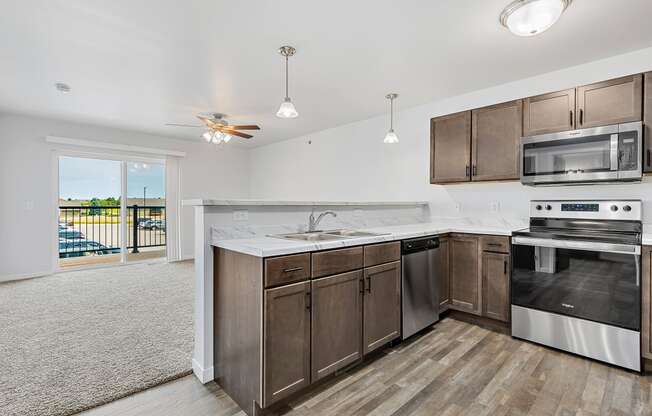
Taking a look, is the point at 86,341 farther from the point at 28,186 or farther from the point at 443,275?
the point at 28,186

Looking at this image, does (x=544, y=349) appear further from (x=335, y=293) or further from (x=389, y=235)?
(x=335, y=293)

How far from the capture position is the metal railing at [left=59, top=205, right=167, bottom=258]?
5227 millimetres

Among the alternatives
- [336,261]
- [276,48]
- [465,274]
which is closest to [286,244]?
[336,261]

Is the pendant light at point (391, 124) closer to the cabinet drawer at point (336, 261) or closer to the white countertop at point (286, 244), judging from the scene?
the white countertop at point (286, 244)

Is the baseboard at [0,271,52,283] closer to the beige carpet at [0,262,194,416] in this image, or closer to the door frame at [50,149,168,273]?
the door frame at [50,149,168,273]

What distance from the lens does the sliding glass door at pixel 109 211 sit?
17.0ft

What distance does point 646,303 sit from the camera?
2.10m

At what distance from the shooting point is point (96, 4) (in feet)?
6.68

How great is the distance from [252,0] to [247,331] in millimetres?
2023

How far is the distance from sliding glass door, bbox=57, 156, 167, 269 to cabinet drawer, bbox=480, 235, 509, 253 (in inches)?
218

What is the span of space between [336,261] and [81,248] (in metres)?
5.49

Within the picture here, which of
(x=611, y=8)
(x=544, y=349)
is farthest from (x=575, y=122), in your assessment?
(x=544, y=349)

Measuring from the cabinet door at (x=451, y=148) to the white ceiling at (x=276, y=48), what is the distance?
0.40 metres

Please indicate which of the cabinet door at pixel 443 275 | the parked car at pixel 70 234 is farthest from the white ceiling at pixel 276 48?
the parked car at pixel 70 234
